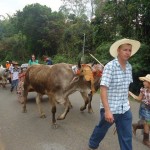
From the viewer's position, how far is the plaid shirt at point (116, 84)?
5117 millimetres

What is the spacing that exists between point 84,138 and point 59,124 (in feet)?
4.89

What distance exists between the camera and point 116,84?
17.0ft

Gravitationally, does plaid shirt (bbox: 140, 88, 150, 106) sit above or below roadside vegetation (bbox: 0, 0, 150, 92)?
below

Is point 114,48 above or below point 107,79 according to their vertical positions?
above

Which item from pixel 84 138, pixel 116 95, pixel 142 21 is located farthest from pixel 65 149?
pixel 142 21

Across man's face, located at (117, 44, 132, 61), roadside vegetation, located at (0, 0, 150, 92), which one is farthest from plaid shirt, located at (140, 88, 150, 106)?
roadside vegetation, located at (0, 0, 150, 92)

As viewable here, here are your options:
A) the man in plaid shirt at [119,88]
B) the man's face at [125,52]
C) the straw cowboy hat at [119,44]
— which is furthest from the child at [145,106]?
the man's face at [125,52]

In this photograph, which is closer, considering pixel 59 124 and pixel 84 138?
pixel 84 138

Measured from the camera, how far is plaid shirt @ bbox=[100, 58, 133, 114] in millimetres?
5117

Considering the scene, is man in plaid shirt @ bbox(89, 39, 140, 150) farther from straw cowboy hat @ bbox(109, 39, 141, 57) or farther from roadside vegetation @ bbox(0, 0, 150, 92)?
roadside vegetation @ bbox(0, 0, 150, 92)

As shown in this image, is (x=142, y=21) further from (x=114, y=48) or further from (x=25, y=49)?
(x=25, y=49)

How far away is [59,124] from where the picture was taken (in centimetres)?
888

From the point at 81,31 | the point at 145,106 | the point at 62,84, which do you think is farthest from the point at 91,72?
the point at 81,31

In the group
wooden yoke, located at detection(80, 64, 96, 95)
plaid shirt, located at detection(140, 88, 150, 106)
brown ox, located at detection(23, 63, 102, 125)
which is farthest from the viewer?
brown ox, located at detection(23, 63, 102, 125)
